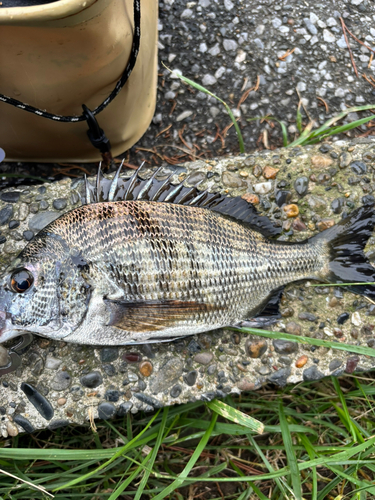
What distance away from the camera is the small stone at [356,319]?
2.70 meters

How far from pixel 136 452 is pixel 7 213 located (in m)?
1.81

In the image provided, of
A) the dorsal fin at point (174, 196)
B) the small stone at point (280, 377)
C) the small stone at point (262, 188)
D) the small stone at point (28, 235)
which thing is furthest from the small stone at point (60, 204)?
the small stone at point (280, 377)

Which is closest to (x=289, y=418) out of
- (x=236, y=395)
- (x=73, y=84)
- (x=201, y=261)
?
(x=236, y=395)

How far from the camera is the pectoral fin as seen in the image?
2.21m

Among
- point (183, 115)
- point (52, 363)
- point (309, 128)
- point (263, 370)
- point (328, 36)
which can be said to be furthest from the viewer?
point (328, 36)

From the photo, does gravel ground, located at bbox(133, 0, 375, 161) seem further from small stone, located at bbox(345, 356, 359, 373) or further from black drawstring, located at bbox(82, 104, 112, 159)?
small stone, located at bbox(345, 356, 359, 373)

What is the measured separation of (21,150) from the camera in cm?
308

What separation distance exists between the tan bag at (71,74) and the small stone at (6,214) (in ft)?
1.79

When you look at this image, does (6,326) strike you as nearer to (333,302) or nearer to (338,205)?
(333,302)

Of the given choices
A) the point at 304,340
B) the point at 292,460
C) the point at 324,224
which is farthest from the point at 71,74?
the point at 292,460

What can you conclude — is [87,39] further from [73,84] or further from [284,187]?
[284,187]

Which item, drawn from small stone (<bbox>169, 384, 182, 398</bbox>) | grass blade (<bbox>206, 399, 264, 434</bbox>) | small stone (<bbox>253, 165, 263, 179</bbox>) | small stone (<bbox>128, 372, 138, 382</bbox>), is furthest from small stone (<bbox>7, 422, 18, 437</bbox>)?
small stone (<bbox>253, 165, 263, 179</bbox>)

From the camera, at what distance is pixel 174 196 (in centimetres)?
242

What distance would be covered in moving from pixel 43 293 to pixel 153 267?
0.60 m
